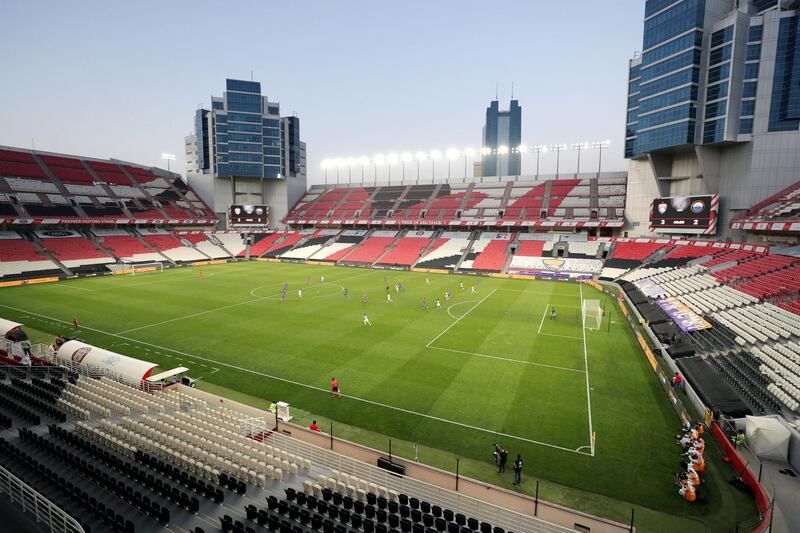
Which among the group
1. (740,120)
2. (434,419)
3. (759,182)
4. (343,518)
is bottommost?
(434,419)

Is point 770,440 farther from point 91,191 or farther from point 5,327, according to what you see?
point 91,191

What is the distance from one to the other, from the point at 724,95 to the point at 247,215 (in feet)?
229

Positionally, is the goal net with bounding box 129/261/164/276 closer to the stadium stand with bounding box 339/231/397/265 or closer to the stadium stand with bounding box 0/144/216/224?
the stadium stand with bounding box 0/144/216/224

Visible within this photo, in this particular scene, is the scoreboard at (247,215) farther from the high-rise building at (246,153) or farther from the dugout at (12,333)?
the dugout at (12,333)

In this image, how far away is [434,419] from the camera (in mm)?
16594

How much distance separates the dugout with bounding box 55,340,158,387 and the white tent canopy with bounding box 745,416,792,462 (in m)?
22.5

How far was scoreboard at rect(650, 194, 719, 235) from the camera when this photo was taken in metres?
45.9

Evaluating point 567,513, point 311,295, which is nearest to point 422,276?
point 311,295

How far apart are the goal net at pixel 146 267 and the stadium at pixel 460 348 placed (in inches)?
18.5

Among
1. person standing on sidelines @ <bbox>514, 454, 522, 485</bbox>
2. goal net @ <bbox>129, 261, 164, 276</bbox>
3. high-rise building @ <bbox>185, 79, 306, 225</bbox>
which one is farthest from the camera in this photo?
high-rise building @ <bbox>185, 79, 306, 225</bbox>

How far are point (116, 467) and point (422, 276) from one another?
44037 mm

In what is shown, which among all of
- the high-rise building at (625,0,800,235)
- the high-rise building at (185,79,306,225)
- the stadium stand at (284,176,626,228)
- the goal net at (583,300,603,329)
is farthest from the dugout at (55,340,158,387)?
the high-rise building at (185,79,306,225)

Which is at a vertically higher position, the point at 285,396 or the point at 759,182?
the point at 759,182

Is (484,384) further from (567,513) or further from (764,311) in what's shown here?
(764,311)
